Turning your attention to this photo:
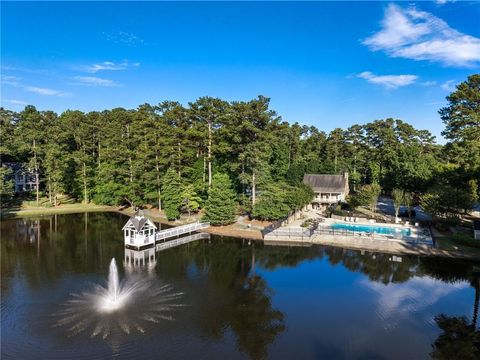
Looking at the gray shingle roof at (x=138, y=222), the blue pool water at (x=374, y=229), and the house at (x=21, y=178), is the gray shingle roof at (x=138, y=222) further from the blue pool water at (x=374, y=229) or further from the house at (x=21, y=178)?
the house at (x=21, y=178)

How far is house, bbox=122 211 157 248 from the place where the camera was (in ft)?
98.5

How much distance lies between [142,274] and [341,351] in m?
14.5

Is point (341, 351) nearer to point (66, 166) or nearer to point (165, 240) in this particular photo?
point (165, 240)

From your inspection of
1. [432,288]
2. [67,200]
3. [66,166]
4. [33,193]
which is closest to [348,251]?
[432,288]

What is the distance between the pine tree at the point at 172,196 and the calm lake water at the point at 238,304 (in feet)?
32.9

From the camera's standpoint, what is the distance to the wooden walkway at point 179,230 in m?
33.3

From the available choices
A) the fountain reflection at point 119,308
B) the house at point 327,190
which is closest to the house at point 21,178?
the fountain reflection at point 119,308

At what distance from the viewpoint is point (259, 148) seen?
4050cm

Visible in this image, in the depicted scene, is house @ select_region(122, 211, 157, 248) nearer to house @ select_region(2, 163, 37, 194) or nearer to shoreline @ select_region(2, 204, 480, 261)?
shoreline @ select_region(2, 204, 480, 261)

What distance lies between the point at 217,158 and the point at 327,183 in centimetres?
1737

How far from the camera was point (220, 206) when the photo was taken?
38062 mm

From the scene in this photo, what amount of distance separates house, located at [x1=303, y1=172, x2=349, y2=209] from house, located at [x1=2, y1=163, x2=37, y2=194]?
157ft

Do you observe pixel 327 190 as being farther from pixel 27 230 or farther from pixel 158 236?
pixel 27 230

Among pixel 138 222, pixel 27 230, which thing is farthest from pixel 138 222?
pixel 27 230
